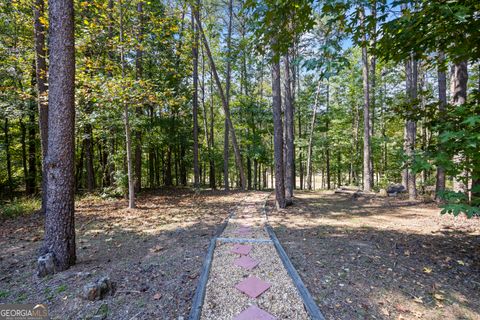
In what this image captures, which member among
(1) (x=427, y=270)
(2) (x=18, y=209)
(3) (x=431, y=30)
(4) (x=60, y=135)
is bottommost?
(1) (x=427, y=270)

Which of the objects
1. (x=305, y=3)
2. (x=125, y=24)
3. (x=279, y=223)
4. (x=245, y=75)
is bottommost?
(x=279, y=223)

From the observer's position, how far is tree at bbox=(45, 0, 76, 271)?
122 inches

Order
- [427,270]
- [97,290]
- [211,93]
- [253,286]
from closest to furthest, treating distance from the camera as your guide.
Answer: [97,290] < [253,286] < [427,270] < [211,93]

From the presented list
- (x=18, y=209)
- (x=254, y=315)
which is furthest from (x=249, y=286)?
(x=18, y=209)

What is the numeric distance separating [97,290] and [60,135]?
220 centimetres

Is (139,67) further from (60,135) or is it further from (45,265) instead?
(45,265)

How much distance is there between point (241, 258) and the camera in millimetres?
3455

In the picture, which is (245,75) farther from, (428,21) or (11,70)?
(428,21)

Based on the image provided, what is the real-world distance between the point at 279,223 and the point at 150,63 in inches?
377

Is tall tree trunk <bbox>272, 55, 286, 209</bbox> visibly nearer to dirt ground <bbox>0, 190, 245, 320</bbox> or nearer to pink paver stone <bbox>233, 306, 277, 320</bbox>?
dirt ground <bbox>0, 190, 245, 320</bbox>

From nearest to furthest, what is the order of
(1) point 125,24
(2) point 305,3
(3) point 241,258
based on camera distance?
(2) point 305,3 < (3) point 241,258 < (1) point 125,24

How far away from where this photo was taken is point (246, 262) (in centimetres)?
332

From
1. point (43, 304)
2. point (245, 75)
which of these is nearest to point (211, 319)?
point (43, 304)

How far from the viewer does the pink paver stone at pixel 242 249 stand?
3670 mm
